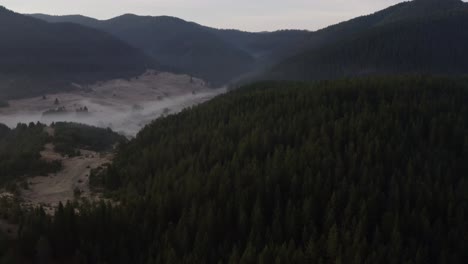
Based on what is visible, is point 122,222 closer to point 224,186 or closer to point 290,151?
point 224,186

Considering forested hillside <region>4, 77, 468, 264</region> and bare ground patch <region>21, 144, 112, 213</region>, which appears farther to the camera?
bare ground patch <region>21, 144, 112, 213</region>

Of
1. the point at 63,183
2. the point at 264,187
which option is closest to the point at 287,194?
the point at 264,187

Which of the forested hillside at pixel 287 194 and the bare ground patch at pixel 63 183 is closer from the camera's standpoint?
the forested hillside at pixel 287 194

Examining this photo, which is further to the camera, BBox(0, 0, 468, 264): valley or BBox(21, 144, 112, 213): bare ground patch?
BBox(21, 144, 112, 213): bare ground patch

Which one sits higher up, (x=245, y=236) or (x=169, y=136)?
(x=169, y=136)

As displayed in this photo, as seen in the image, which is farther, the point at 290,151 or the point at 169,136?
the point at 169,136

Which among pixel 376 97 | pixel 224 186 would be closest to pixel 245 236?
pixel 224 186

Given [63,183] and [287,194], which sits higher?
[63,183]

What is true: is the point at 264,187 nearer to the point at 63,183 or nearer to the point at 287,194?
the point at 287,194
